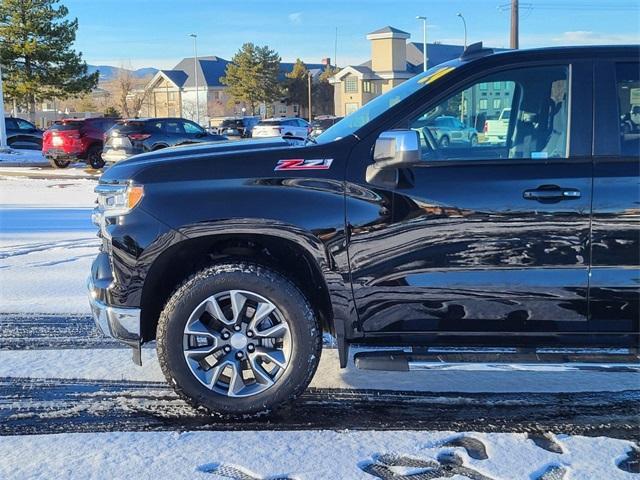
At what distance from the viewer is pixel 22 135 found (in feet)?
96.4

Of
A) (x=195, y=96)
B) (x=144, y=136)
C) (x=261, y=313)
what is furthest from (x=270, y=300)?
(x=195, y=96)

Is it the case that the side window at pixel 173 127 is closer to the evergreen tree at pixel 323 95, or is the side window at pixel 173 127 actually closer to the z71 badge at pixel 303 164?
the z71 badge at pixel 303 164

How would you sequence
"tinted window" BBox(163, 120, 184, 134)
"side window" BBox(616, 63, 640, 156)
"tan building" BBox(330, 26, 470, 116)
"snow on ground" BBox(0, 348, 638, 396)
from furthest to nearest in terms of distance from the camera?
"tan building" BBox(330, 26, 470, 116) < "tinted window" BBox(163, 120, 184, 134) < "snow on ground" BBox(0, 348, 638, 396) < "side window" BBox(616, 63, 640, 156)

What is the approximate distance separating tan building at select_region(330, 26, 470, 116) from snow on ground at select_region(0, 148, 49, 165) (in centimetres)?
2896

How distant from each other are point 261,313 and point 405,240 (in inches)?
34.8

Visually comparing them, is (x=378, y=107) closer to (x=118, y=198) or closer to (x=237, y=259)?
(x=237, y=259)

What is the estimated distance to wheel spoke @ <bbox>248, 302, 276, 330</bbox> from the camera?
368 centimetres

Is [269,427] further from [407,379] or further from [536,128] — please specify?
[536,128]

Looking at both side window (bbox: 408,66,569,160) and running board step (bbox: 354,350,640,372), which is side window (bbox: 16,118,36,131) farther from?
running board step (bbox: 354,350,640,372)

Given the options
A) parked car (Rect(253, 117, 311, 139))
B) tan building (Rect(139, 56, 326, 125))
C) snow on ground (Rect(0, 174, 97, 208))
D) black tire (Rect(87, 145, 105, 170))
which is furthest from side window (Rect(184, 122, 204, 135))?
tan building (Rect(139, 56, 326, 125))

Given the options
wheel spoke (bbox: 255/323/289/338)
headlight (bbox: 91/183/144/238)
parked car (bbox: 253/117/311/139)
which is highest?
parked car (bbox: 253/117/311/139)

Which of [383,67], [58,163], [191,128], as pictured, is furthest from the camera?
[383,67]

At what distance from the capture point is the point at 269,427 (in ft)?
12.2

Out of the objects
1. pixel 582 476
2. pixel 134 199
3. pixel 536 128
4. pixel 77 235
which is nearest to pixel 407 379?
pixel 582 476
